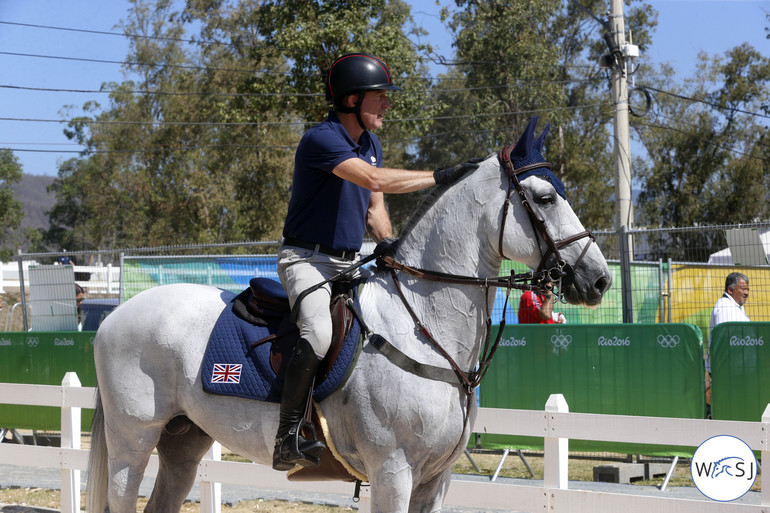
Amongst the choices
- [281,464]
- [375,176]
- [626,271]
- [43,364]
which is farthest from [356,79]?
[43,364]

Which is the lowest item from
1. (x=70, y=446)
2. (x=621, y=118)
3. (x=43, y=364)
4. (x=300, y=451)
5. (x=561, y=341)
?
(x=70, y=446)

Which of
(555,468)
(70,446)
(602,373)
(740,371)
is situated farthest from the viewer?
(602,373)

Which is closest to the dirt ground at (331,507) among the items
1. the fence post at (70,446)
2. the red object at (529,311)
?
the fence post at (70,446)

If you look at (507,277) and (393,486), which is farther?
(507,277)

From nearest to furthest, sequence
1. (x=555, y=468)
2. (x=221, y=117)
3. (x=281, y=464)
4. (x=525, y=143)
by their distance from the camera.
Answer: (x=525, y=143), (x=281, y=464), (x=555, y=468), (x=221, y=117)

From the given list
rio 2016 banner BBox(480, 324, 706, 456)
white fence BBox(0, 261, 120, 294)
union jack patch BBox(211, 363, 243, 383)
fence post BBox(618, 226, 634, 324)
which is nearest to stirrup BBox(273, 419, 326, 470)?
union jack patch BBox(211, 363, 243, 383)

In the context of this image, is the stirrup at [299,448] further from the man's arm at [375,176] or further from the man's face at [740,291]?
the man's face at [740,291]

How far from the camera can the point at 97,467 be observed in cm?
486

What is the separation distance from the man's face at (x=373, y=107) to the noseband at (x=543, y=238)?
2.22 ft

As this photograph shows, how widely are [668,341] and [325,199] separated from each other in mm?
5276

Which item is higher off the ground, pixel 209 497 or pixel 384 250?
pixel 384 250

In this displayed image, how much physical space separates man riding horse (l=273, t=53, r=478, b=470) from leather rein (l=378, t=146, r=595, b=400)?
19cm

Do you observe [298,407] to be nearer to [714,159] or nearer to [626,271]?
[626,271]

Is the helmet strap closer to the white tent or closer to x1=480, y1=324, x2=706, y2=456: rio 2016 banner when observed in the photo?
x1=480, y1=324, x2=706, y2=456: rio 2016 banner
